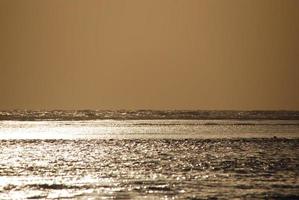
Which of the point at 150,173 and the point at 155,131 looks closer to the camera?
the point at 150,173

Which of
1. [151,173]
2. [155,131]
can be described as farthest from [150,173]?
[155,131]

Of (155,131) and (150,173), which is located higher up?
(155,131)

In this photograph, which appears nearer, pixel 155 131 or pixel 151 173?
pixel 151 173

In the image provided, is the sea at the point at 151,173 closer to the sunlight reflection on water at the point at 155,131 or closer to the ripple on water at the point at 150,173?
the ripple on water at the point at 150,173

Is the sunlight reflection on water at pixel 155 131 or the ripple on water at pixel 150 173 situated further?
the sunlight reflection on water at pixel 155 131

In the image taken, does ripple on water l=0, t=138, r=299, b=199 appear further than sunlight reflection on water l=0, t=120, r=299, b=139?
No

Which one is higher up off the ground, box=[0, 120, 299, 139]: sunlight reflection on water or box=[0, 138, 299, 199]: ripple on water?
box=[0, 120, 299, 139]: sunlight reflection on water

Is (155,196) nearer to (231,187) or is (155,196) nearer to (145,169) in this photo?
(231,187)

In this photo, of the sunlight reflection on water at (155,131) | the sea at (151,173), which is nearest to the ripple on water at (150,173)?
the sea at (151,173)

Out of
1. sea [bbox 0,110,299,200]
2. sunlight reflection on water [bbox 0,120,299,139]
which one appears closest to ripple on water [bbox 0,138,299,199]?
sea [bbox 0,110,299,200]

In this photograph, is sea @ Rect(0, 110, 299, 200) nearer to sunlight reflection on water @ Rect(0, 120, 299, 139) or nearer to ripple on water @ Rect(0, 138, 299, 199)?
ripple on water @ Rect(0, 138, 299, 199)

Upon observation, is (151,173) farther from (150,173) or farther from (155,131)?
(155,131)

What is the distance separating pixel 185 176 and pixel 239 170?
3996mm

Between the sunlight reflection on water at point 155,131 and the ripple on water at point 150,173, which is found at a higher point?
the sunlight reflection on water at point 155,131
